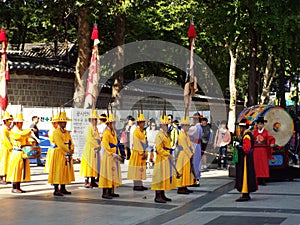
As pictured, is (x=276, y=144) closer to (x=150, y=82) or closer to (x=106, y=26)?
(x=106, y=26)

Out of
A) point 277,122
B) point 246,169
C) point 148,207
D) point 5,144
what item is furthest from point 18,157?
point 277,122

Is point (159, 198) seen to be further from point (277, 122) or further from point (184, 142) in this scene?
point (277, 122)

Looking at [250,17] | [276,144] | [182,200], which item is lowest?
[182,200]

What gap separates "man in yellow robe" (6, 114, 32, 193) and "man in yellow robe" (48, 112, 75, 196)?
68 centimetres

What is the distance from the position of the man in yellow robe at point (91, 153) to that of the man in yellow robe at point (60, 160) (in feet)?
2.04

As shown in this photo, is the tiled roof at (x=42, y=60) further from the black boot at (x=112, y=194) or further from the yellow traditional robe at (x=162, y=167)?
the yellow traditional robe at (x=162, y=167)

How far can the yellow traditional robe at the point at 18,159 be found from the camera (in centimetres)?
1299

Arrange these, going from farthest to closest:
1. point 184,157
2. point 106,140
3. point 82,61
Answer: point 82,61 → point 184,157 → point 106,140

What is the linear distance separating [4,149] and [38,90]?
31.3ft

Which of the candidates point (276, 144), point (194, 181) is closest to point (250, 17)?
point (276, 144)

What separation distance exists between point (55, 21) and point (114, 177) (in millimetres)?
13380

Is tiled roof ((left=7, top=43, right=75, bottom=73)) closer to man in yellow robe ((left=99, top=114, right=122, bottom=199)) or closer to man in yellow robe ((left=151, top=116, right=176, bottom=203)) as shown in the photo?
man in yellow robe ((left=99, top=114, right=122, bottom=199))

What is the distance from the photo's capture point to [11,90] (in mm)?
22875

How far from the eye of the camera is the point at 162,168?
1203 cm
